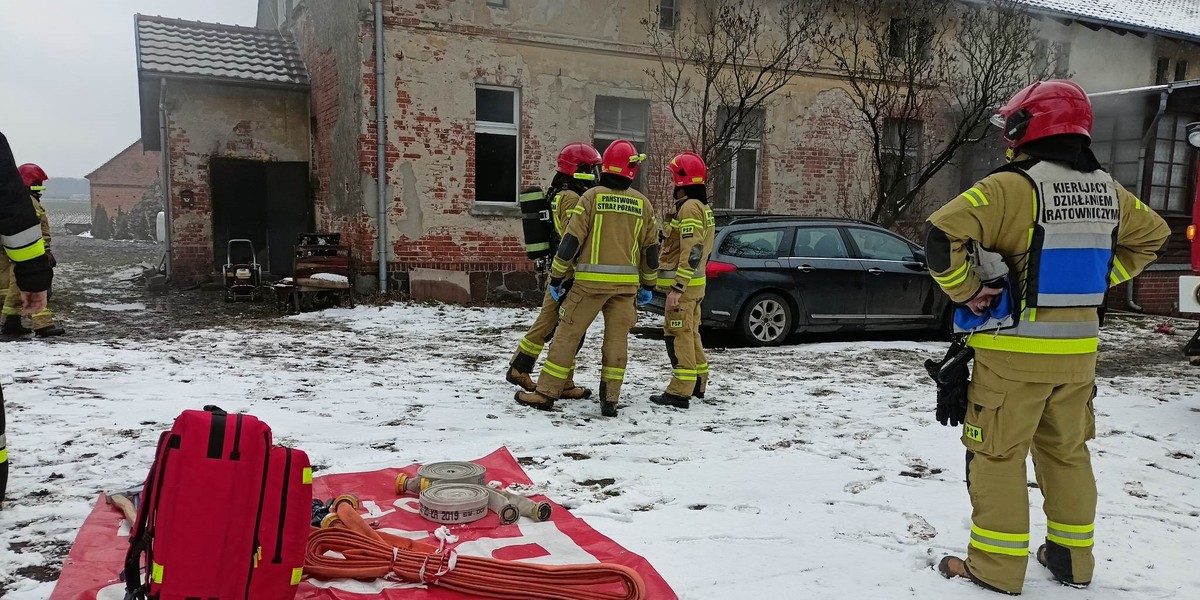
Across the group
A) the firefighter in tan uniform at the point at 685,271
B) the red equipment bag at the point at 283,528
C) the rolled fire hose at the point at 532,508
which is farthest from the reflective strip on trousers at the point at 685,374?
the red equipment bag at the point at 283,528

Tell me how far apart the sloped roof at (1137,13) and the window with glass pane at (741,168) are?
18.6 feet

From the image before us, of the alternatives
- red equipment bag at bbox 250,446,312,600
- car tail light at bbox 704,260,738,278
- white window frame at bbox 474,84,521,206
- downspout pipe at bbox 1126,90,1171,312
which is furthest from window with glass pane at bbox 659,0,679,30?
red equipment bag at bbox 250,446,312,600

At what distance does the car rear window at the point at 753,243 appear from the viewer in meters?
8.73

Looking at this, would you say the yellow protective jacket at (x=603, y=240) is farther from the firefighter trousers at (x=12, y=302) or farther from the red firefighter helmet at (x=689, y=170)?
the firefighter trousers at (x=12, y=302)

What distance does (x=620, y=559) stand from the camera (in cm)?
323

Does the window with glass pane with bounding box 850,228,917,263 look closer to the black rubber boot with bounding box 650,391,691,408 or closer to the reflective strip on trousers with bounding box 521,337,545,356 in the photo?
the black rubber boot with bounding box 650,391,691,408

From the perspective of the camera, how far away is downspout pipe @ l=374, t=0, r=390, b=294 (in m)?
11.1

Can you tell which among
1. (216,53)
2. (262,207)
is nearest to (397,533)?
(262,207)

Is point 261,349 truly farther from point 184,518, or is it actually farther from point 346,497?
point 184,518

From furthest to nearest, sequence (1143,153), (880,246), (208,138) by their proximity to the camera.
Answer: (208,138) → (1143,153) → (880,246)

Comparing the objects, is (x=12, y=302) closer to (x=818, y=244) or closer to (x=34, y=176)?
(x=34, y=176)

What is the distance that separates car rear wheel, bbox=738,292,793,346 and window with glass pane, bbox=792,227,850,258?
1.99 feet

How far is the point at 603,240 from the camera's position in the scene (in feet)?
18.0

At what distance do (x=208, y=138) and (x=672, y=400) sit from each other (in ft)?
35.5
